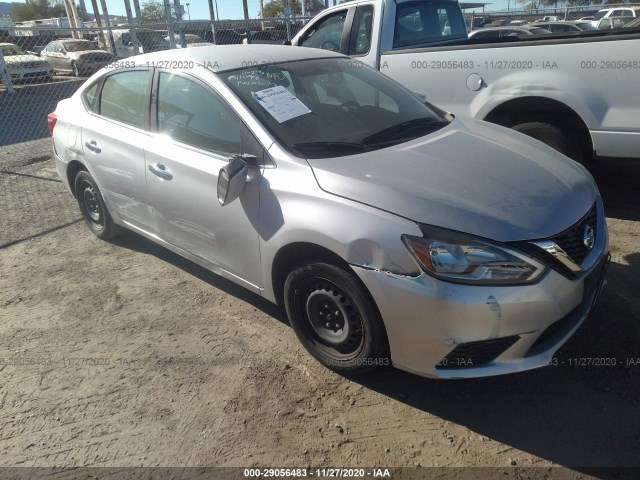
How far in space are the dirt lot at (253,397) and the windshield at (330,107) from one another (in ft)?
4.14

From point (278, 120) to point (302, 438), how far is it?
176cm

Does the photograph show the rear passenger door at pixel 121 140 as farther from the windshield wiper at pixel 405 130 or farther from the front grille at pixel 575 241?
the front grille at pixel 575 241

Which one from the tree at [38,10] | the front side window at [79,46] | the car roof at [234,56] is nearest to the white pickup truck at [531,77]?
the car roof at [234,56]

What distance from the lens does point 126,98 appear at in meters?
3.93

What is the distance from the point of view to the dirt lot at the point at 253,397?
7.78ft

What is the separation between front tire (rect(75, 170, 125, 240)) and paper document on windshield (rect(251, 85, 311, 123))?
2033 mm

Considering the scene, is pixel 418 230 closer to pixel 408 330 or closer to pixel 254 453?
pixel 408 330

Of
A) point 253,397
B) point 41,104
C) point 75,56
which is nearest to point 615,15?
point 75,56

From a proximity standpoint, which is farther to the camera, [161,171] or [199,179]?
[161,171]

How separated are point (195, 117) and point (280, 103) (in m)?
0.61

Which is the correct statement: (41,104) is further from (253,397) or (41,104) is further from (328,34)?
(253,397)

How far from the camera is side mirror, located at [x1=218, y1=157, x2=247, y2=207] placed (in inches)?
109

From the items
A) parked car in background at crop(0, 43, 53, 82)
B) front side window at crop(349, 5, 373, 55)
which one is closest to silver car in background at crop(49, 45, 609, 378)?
front side window at crop(349, 5, 373, 55)

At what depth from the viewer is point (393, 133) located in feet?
10.4
